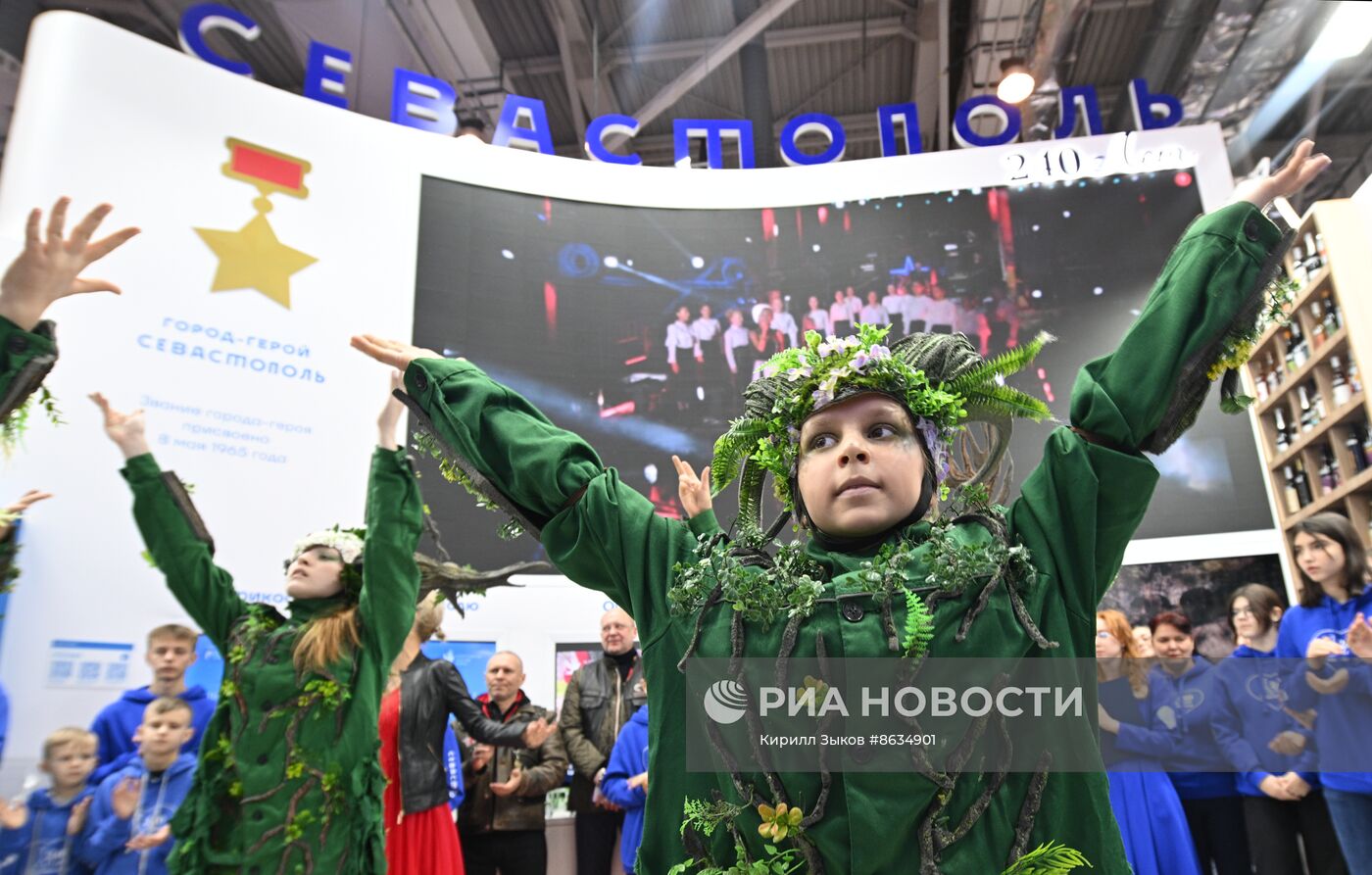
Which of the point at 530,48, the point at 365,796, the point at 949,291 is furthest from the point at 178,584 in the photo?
the point at 530,48

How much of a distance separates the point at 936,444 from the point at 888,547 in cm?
31

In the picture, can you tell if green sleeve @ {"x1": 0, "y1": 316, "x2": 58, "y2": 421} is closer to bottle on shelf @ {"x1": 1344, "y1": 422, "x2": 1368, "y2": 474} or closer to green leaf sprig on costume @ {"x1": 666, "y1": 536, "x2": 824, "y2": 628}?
green leaf sprig on costume @ {"x1": 666, "y1": 536, "x2": 824, "y2": 628}

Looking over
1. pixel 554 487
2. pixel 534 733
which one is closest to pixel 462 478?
pixel 554 487

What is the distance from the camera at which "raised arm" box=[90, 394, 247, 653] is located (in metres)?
3.24

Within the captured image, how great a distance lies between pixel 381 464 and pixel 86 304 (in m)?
2.63

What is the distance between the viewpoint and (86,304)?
4676 millimetres

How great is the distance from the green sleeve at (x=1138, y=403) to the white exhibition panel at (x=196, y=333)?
435cm

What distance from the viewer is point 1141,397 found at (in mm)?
1438

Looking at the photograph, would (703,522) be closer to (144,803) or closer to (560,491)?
(560,491)

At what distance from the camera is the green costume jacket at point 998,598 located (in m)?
1.38

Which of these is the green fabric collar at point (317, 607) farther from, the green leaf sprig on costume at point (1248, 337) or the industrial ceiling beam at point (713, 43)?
the industrial ceiling beam at point (713, 43)

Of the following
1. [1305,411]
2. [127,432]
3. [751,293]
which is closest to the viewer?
[127,432]

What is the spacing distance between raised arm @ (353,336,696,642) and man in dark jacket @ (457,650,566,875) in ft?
8.90

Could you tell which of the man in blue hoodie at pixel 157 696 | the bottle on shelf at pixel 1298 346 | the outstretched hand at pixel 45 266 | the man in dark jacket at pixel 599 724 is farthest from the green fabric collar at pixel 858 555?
the bottle on shelf at pixel 1298 346
